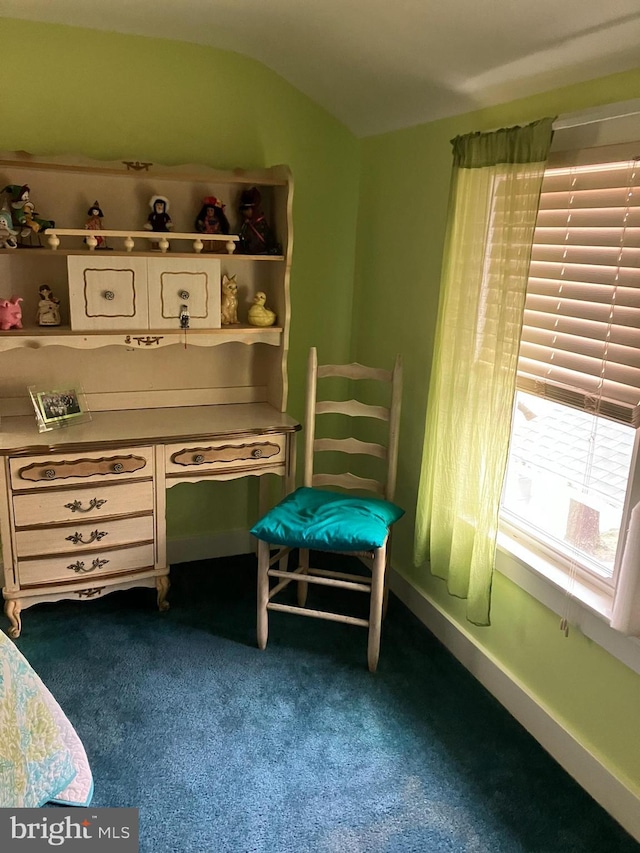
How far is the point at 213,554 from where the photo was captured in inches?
141

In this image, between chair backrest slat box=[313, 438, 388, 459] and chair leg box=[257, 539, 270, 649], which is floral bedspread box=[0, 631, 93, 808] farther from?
chair backrest slat box=[313, 438, 388, 459]

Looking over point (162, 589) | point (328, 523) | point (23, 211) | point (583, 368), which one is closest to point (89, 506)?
point (162, 589)

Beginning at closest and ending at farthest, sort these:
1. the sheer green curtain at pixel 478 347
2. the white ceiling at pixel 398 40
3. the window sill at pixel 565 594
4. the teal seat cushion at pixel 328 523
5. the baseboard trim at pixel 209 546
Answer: the white ceiling at pixel 398 40 → the window sill at pixel 565 594 → the sheer green curtain at pixel 478 347 → the teal seat cushion at pixel 328 523 → the baseboard trim at pixel 209 546

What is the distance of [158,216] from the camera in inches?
115

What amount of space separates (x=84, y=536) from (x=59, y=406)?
0.55 m

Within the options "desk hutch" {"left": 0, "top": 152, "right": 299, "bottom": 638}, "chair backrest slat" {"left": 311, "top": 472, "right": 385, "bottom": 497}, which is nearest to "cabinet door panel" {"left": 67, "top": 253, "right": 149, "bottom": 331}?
"desk hutch" {"left": 0, "top": 152, "right": 299, "bottom": 638}

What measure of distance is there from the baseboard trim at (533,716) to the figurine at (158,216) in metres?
1.89

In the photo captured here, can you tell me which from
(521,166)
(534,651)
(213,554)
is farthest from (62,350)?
(534,651)

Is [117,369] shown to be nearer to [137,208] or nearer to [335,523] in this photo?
[137,208]

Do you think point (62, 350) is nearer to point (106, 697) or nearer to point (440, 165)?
point (106, 697)

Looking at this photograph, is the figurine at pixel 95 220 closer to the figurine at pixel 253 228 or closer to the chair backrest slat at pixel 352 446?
the figurine at pixel 253 228

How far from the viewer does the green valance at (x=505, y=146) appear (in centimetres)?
210

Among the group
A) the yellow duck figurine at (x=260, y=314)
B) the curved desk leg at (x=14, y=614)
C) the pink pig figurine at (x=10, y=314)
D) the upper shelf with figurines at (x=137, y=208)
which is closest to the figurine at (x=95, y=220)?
the upper shelf with figurines at (x=137, y=208)

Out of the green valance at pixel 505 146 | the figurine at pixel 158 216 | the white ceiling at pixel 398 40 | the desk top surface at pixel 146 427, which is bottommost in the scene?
the desk top surface at pixel 146 427
